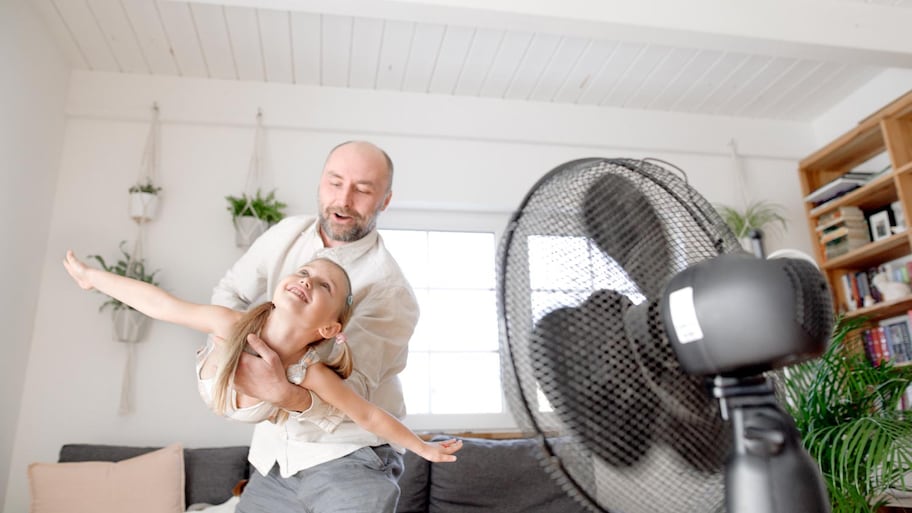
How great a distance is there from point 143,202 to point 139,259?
26 centimetres

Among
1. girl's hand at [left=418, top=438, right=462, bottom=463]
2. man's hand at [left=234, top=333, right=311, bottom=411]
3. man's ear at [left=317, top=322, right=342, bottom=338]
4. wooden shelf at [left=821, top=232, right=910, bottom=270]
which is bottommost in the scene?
girl's hand at [left=418, top=438, right=462, bottom=463]

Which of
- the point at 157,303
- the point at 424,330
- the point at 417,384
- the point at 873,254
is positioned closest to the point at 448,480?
the point at 417,384

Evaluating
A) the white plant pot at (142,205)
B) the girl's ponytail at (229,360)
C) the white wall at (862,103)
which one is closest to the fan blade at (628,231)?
the girl's ponytail at (229,360)

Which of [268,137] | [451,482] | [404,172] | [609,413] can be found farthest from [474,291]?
[609,413]

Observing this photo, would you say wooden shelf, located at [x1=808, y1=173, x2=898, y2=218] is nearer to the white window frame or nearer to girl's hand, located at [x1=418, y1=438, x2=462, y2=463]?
the white window frame

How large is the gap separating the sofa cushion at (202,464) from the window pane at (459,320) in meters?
1.04

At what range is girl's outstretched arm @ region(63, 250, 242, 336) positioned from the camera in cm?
118

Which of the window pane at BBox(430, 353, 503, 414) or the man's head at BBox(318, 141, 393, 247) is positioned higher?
the man's head at BBox(318, 141, 393, 247)

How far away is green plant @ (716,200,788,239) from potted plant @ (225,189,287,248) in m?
2.25

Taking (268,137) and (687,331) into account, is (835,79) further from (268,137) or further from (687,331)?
(687,331)

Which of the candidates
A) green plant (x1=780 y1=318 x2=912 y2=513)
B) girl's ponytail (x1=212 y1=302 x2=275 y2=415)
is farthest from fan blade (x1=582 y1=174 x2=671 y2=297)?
green plant (x1=780 y1=318 x2=912 y2=513)

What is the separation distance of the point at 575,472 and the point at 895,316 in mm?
3405

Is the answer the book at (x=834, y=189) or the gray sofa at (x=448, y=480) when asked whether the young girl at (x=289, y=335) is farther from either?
the book at (x=834, y=189)

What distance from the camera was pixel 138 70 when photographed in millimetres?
3143
